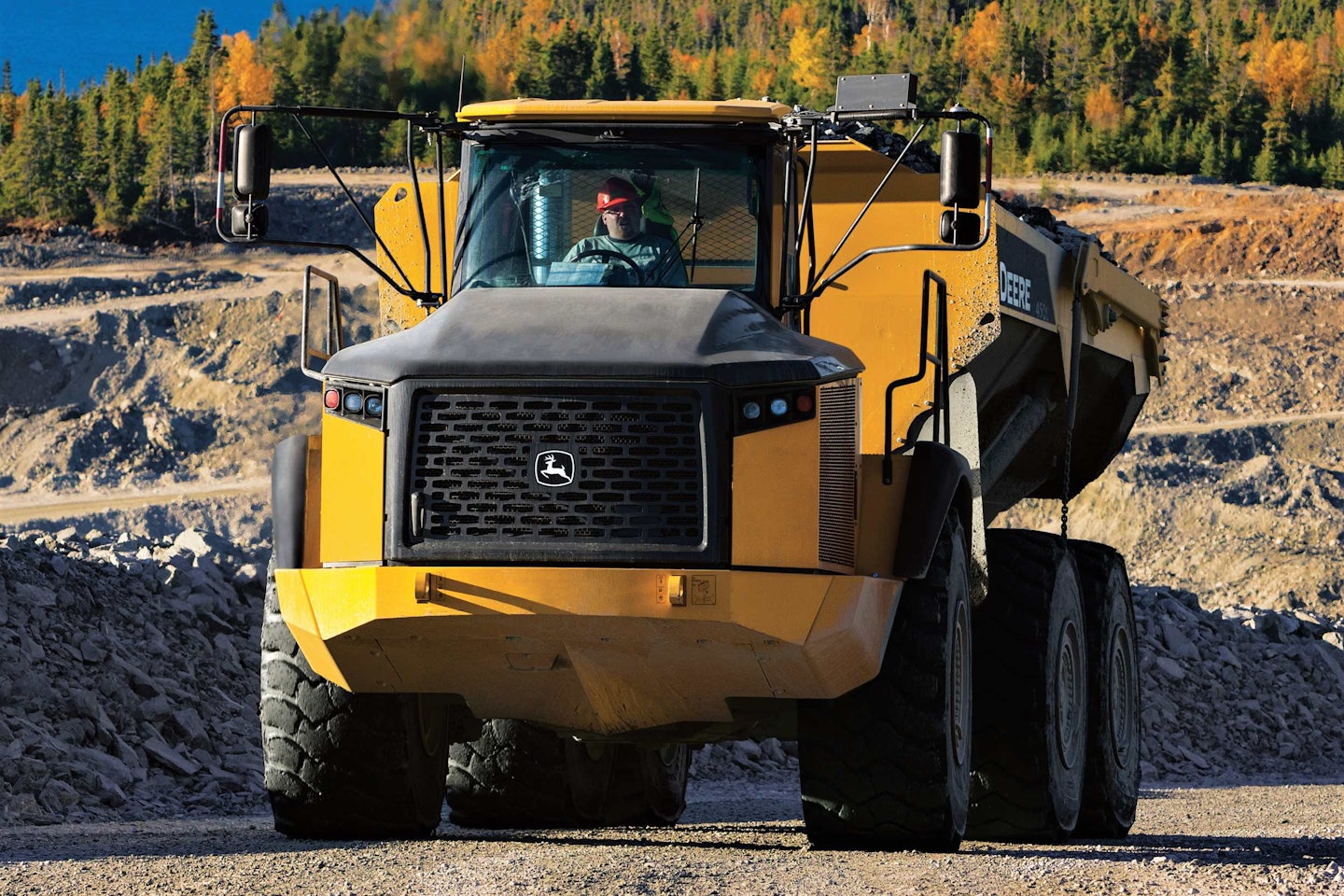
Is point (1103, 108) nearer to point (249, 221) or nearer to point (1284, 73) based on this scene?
point (1284, 73)

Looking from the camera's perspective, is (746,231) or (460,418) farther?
(746,231)

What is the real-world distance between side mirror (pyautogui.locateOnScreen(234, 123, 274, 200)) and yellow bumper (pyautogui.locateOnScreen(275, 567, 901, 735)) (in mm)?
1450

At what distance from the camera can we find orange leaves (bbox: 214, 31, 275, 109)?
71.6 m

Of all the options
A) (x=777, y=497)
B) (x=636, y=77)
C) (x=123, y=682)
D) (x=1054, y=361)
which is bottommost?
(x=123, y=682)

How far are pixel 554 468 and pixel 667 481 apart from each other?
37 cm

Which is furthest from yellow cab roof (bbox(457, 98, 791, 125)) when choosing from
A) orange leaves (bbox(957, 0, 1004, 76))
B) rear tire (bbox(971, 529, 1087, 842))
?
→ orange leaves (bbox(957, 0, 1004, 76))

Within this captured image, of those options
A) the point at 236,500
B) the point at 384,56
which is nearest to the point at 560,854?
the point at 236,500

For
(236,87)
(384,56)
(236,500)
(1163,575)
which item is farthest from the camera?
(236,87)

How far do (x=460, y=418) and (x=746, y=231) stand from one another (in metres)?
1.64

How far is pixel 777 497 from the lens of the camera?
6887mm

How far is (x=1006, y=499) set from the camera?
483 inches

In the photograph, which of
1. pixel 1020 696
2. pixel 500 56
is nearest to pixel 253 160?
pixel 1020 696

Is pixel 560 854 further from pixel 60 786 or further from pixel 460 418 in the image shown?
pixel 60 786

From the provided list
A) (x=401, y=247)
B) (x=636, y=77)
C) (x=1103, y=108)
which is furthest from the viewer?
(x=1103, y=108)
